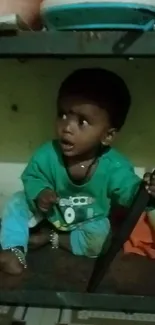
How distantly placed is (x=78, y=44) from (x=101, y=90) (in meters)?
0.16

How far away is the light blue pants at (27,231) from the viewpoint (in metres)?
0.96

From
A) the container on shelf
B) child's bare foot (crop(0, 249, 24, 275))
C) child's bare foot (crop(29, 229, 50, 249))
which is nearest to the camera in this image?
the container on shelf

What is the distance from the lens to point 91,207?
1.02m

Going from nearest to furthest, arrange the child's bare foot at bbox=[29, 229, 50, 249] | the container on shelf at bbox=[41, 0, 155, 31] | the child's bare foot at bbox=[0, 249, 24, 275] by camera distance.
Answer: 1. the container on shelf at bbox=[41, 0, 155, 31]
2. the child's bare foot at bbox=[0, 249, 24, 275]
3. the child's bare foot at bbox=[29, 229, 50, 249]

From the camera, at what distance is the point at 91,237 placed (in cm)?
98

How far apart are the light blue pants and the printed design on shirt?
0.01 meters

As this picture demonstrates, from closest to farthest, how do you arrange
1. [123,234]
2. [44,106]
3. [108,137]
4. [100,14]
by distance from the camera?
[100,14] < [123,234] < [108,137] < [44,106]

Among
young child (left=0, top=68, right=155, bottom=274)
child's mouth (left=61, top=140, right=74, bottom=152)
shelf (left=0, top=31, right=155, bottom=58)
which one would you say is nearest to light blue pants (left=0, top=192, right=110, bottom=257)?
young child (left=0, top=68, right=155, bottom=274)

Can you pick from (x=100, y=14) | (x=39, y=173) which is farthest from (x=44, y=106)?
(x=100, y=14)

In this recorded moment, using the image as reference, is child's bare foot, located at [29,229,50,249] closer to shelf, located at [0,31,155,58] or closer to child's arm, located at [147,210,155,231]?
child's arm, located at [147,210,155,231]

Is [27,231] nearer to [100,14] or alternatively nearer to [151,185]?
[151,185]

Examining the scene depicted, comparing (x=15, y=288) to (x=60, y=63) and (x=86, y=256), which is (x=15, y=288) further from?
(x=60, y=63)

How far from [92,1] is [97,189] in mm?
345

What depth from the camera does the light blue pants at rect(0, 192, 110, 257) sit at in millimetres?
956
